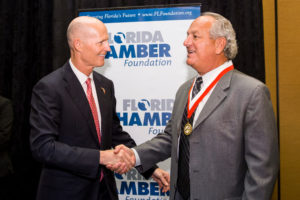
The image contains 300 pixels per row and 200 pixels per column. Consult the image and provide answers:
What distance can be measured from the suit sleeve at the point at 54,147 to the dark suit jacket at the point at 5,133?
2.02m

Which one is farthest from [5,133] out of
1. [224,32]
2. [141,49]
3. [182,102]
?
[224,32]

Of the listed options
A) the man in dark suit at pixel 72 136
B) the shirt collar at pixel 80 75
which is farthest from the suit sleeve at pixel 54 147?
the shirt collar at pixel 80 75

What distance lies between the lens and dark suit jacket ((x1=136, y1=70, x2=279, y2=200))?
1.82 metres

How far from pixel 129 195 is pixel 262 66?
7.33ft

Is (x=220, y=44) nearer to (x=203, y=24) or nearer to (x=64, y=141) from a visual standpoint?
(x=203, y=24)

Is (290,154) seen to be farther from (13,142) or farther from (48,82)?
(13,142)

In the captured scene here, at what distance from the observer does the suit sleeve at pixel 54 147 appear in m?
2.07

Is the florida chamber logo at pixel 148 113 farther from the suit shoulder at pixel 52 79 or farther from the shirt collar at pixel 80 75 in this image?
the suit shoulder at pixel 52 79

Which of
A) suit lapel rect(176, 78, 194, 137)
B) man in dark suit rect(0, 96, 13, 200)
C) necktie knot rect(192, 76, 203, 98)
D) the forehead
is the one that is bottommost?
man in dark suit rect(0, 96, 13, 200)

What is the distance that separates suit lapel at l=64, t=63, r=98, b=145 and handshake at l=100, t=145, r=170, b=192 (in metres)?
0.16

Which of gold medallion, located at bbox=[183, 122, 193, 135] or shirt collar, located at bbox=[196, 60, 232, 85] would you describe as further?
shirt collar, located at bbox=[196, 60, 232, 85]

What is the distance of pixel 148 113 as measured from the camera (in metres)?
3.88

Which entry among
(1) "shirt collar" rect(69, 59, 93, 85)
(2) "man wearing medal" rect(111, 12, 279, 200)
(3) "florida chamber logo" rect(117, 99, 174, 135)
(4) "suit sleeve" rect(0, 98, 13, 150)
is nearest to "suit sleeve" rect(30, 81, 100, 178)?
A: (1) "shirt collar" rect(69, 59, 93, 85)

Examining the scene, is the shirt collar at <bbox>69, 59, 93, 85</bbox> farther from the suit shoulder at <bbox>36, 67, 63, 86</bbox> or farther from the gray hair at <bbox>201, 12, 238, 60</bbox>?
the gray hair at <bbox>201, 12, 238, 60</bbox>
